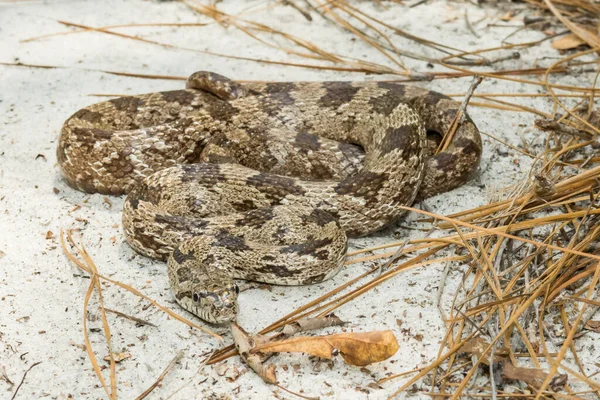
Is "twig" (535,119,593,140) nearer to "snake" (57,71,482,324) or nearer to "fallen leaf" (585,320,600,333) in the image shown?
"snake" (57,71,482,324)

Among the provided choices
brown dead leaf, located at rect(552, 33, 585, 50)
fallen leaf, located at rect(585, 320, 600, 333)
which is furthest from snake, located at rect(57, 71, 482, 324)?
brown dead leaf, located at rect(552, 33, 585, 50)

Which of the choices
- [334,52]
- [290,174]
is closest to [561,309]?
[290,174]

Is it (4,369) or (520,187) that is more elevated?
(520,187)

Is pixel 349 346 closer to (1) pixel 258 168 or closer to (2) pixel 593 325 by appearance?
(2) pixel 593 325

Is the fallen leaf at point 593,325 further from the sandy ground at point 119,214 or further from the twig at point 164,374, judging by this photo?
the twig at point 164,374

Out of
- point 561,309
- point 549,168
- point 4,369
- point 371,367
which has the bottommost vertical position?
point 4,369

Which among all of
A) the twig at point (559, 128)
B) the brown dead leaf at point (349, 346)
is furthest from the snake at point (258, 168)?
the twig at point (559, 128)

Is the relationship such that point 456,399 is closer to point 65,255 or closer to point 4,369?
point 4,369

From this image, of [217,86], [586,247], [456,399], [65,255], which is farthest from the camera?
[217,86]
